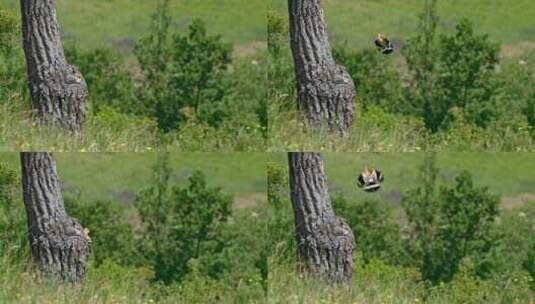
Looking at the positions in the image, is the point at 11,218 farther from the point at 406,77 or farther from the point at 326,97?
the point at 406,77

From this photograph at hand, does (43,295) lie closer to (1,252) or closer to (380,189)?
(1,252)

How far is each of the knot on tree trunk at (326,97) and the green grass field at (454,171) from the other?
377mm

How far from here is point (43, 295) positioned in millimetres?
17578

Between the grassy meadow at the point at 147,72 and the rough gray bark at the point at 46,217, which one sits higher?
the grassy meadow at the point at 147,72

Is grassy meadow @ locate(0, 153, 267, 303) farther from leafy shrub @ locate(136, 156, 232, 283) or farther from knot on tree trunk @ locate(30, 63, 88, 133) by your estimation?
knot on tree trunk @ locate(30, 63, 88, 133)

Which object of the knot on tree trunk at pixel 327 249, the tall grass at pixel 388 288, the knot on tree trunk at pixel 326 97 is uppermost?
Result: the knot on tree trunk at pixel 326 97

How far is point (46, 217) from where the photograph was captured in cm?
1766

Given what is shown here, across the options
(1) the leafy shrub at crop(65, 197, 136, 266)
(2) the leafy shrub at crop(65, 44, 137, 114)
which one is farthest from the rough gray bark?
(2) the leafy shrub at crop(65, 44, 137, 114)

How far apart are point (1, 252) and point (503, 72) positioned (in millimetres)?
4700

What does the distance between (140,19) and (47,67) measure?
3.64ft

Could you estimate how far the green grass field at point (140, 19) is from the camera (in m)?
18.1

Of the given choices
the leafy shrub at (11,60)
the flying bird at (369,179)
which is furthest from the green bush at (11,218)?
the flying bird at (369,179)

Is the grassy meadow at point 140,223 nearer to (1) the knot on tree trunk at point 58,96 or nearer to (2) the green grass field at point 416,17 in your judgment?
(1) the knot on tree trunk at point 58,96

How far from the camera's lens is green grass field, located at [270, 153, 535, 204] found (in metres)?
18.0
